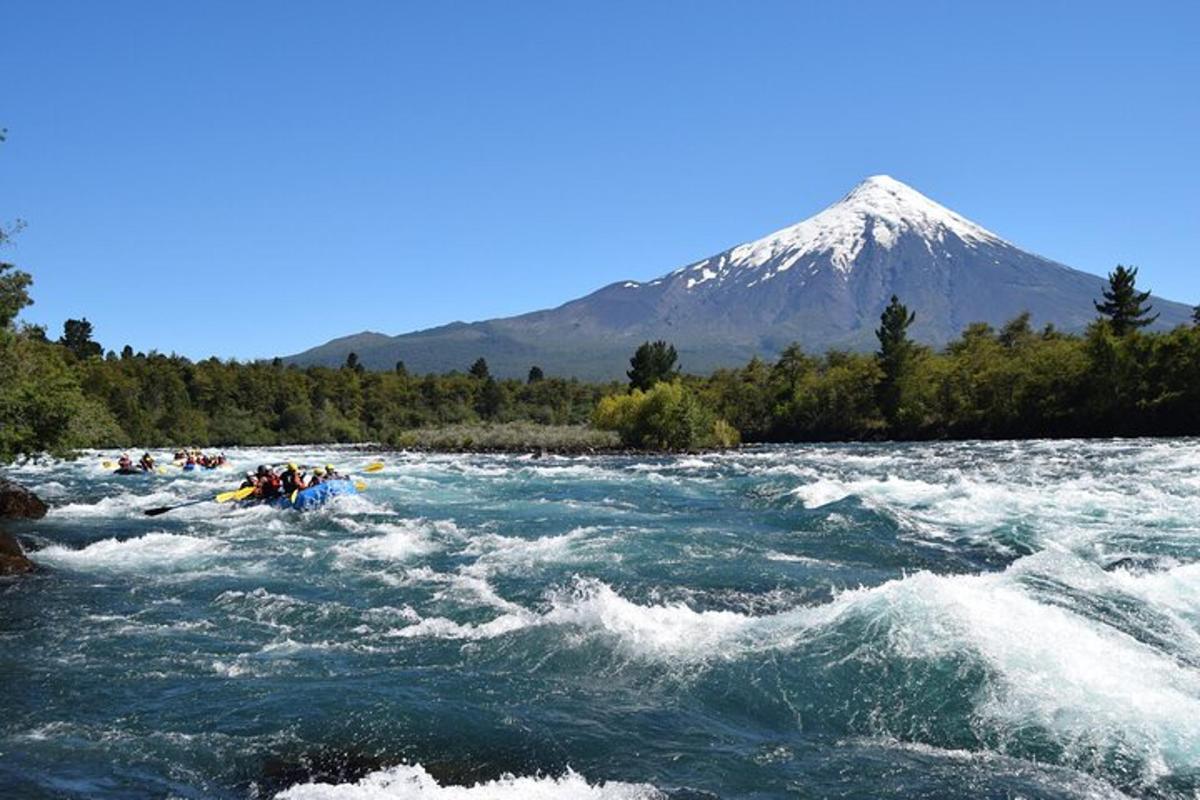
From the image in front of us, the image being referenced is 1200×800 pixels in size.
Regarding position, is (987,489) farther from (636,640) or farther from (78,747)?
(78,747)

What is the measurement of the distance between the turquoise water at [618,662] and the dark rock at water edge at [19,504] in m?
4.46

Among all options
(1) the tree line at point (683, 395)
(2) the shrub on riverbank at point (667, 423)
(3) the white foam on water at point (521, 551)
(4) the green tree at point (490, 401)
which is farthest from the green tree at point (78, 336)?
(3) the white foam on water at point (521, 551)

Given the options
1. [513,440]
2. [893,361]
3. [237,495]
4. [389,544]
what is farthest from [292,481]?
[893,361]

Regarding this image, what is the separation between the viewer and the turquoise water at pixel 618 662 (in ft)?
22.5

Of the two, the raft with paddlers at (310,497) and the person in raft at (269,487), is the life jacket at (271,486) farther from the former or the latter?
the raft with paddlers at (310,497)

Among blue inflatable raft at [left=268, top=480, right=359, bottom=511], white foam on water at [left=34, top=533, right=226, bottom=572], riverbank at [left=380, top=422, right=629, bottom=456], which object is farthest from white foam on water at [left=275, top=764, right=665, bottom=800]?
riverbank at [left=380, top=422, right=629, bottom=456]

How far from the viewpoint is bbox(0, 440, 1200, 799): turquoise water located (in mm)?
6852

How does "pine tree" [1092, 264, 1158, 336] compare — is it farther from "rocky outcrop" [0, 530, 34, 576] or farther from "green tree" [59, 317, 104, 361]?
"green tree" [59, 317, 104, 361]

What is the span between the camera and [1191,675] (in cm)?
858

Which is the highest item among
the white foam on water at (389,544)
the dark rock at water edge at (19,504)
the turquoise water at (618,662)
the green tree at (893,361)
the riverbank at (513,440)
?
the green tree at (893,361)

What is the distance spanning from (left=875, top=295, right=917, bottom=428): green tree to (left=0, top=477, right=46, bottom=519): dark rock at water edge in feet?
219

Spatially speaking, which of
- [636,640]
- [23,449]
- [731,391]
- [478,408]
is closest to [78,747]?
[636,640]

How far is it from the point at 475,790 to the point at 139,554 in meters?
12.9

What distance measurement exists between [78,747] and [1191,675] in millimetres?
9873
